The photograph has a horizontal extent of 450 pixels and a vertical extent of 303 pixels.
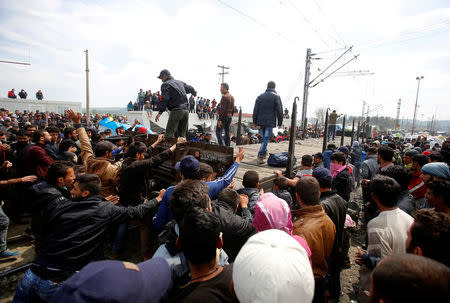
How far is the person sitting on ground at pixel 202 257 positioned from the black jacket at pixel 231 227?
69cm

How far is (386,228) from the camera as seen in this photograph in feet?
6.59

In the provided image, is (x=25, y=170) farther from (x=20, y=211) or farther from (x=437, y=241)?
(x=437, y=241)

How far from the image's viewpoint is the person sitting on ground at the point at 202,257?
50.1 inches

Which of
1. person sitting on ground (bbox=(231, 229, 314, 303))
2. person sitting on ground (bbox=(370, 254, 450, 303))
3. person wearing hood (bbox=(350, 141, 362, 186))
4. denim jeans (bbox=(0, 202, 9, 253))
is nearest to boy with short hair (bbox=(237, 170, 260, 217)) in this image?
person sitting on ground (bbox=(231, 229, 314, 303))

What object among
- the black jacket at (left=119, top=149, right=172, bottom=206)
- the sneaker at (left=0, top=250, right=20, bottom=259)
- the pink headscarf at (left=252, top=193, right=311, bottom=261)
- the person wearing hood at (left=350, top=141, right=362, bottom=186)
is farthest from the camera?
the person wearing hood at (left=350, top=141, right=362, bottom=186)

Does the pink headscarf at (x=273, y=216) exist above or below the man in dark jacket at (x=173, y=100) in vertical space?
below

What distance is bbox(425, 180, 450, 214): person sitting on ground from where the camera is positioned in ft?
7.54

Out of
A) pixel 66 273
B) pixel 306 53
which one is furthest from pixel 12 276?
pixel 306 53

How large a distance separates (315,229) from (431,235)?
2.92ft

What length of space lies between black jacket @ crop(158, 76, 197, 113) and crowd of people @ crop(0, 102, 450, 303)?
181 centimetres

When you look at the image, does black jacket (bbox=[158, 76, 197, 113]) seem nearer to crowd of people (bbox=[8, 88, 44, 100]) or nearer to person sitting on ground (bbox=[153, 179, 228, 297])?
person sitting on ground (bbox=[153, 179, 228, 297])

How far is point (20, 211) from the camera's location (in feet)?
16.5

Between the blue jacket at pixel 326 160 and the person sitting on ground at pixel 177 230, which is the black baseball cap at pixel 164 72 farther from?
the blue jacket at pixel 326 160

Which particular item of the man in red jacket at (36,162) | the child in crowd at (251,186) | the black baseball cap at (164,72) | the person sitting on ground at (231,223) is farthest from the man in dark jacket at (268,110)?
the man in red jacket at (36,162)
